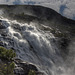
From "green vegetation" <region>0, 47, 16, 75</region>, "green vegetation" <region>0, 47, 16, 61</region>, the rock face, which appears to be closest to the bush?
"green vegetation" <region>0, 47, 16, 75</region>

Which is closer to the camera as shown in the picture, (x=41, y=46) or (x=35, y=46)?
(x=35, y=46)

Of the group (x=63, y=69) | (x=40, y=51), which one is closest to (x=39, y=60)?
(x=40, y=51)

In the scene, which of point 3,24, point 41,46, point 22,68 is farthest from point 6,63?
point 3,24

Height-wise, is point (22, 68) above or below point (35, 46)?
above

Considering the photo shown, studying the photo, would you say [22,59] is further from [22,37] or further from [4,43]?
[22,37]

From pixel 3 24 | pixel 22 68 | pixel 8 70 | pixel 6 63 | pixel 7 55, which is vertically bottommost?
pixel 22 68

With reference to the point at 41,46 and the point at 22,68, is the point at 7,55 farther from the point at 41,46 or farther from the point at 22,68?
the point at 41,46
